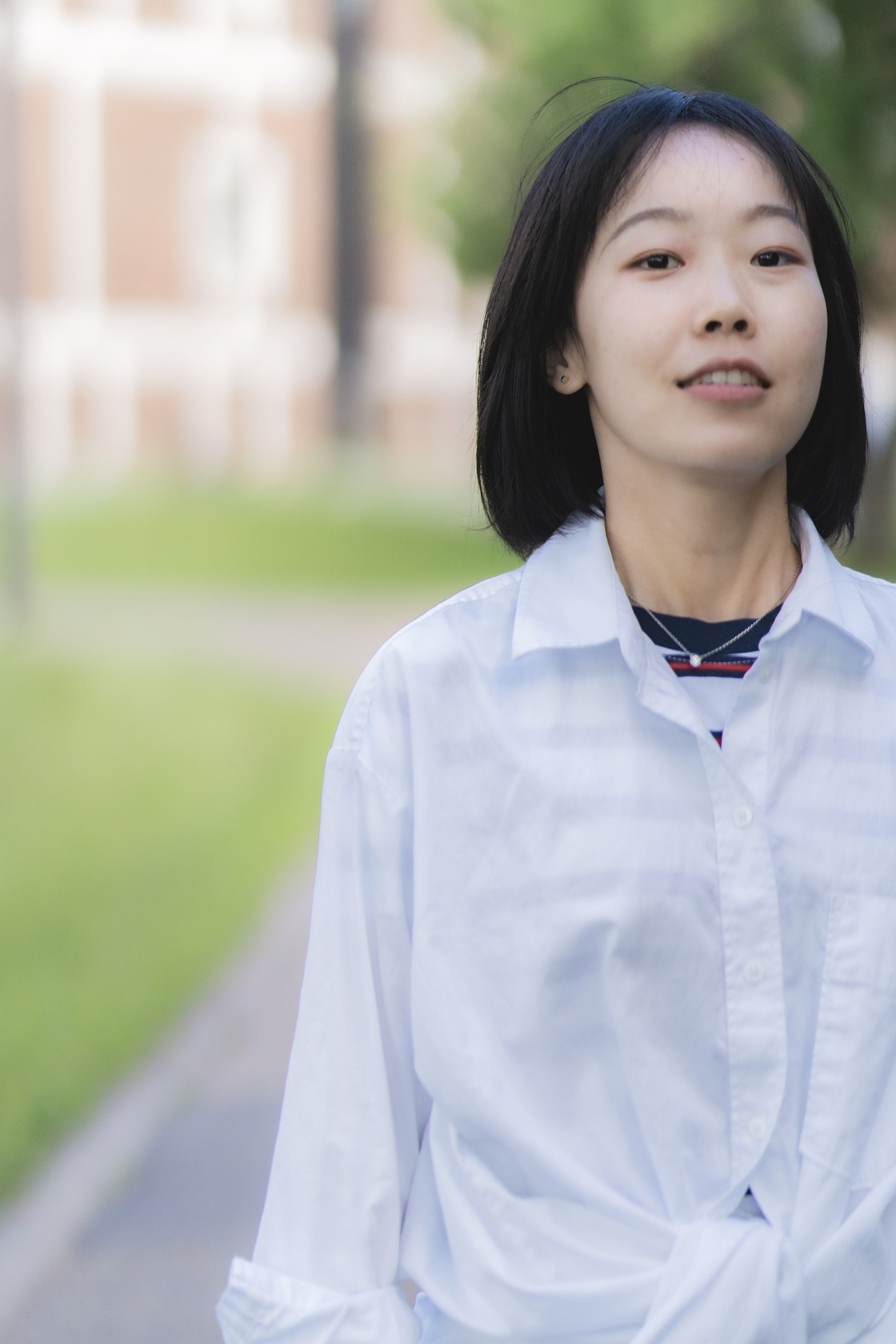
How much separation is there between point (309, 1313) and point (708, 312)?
0.84 m

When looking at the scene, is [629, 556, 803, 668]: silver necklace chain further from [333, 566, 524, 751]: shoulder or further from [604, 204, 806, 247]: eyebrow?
[604, 204, 806, 247]: eyebrow

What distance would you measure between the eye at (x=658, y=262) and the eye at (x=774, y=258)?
0.22ft

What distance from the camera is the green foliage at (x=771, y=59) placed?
1039 centimetres

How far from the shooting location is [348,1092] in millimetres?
1463

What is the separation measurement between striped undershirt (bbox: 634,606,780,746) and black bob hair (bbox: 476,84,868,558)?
140mm

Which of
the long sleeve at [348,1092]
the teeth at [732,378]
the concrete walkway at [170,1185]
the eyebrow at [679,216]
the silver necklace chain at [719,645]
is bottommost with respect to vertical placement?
the concrete walkway at [170,1185]

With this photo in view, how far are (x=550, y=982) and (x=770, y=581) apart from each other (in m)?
0.41

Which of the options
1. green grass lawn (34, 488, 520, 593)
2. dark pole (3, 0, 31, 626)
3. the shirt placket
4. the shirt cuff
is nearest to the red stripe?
the shirt placket

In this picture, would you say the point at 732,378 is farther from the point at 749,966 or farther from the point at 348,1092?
the point at 348,1092

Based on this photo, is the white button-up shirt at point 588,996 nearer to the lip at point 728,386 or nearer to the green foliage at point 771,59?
the lip at point 728,386

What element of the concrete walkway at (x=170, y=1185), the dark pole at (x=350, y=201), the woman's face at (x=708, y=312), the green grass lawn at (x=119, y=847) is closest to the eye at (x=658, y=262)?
the woman's face at (x=708, y=312)

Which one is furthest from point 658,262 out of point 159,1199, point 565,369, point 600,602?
point 159,1199

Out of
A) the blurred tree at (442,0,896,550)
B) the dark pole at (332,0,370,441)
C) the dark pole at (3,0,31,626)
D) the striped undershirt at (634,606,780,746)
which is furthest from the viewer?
the dark pole at (332,0,370,441)

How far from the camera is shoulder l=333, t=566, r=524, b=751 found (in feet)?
4.82
